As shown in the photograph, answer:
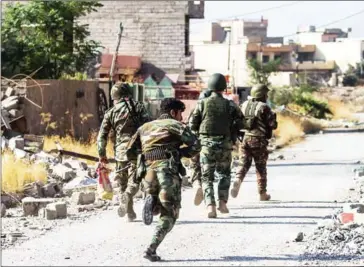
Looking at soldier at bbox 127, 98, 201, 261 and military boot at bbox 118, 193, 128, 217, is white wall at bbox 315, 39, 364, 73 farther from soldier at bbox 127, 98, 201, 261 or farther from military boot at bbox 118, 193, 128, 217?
soldier at bbox 127, 98, 201, 261

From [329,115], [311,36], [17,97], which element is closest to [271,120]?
[17,97]

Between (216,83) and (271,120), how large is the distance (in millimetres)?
2341

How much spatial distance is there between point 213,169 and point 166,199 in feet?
11.0

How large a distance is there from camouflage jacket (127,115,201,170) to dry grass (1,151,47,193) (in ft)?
20.2

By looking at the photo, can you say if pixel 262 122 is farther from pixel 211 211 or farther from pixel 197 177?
pixel 211 211

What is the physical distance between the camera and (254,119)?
15406 mm

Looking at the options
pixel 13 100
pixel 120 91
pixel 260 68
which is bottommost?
pixel 260 68

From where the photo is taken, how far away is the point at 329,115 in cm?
6244

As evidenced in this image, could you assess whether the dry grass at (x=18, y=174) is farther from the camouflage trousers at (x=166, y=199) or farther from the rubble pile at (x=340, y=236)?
the camouflage trousers at (x=166, y=199)

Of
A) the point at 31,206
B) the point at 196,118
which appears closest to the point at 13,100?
the point at 31,206

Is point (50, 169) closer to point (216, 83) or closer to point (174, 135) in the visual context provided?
point (216, 83)

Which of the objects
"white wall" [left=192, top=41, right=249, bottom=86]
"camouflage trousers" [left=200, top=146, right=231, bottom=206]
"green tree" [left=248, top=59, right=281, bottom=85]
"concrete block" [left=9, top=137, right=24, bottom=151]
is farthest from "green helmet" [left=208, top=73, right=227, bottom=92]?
"white wall" [left=192, top=41, right=249, bottom=86]

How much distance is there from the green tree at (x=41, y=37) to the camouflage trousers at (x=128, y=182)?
57.2 ft

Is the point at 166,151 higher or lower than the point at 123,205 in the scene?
higher
